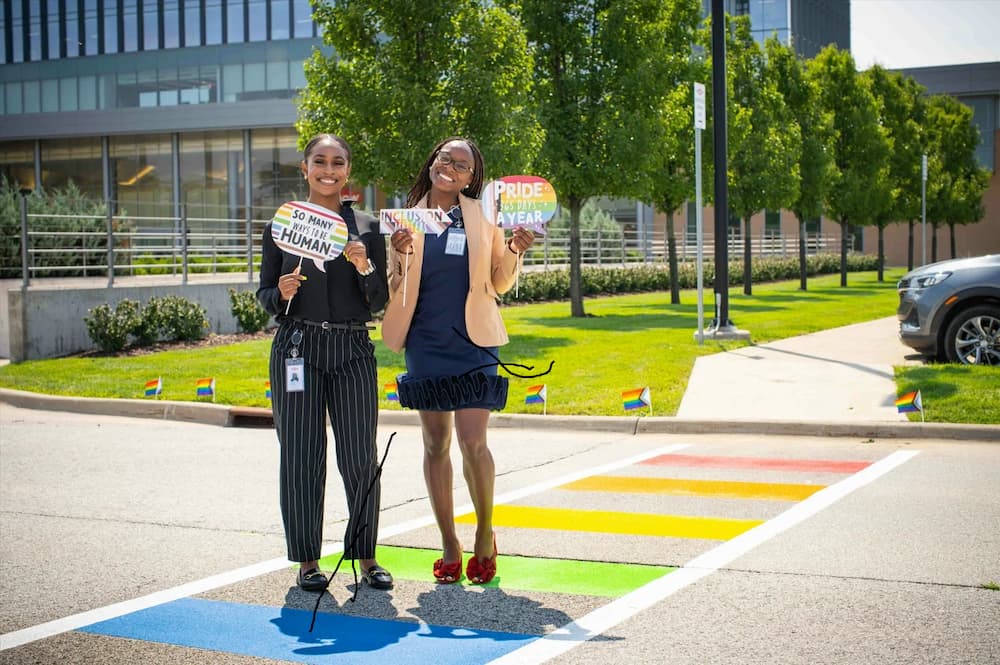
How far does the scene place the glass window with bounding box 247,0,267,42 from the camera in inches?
2410

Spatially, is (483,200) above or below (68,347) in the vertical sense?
above

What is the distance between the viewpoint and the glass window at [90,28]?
64625mm

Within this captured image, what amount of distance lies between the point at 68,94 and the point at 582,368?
5597cm

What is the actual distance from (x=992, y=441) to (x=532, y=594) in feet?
20.1

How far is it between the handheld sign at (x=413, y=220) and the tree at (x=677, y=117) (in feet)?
67.0

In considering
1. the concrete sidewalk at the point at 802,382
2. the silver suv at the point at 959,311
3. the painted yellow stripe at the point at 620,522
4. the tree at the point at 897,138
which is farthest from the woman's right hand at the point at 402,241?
the tree at the point at 897,138

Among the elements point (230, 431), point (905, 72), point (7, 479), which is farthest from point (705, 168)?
point (905, 72)

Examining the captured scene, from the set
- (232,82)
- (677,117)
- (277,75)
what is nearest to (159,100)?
(232,82)

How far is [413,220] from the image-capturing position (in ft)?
17.5

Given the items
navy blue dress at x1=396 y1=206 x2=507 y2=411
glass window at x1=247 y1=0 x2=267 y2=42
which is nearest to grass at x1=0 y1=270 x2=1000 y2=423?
navy blue dress at x1=396 y1=206 x2=507 y2=411

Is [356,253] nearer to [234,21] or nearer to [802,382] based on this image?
[802,382]

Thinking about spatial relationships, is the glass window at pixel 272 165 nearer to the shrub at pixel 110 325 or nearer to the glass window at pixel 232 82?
the glass window at pixel 232 82

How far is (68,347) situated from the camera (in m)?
18.2

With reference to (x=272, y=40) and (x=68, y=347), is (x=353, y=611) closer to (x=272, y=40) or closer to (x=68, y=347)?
(x=68, y=347)
